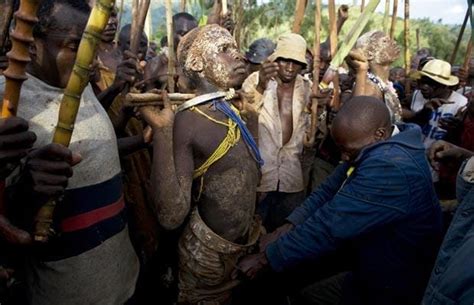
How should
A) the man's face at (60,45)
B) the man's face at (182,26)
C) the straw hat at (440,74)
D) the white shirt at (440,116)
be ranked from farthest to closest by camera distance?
the man's face at (182,26), the straw hat at (440,74), the white shirt at (440,116), the man's face at (60,45)

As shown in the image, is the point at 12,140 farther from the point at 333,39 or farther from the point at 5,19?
the point at 333,39

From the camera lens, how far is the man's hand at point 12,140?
41.9 inches

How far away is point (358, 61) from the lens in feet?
11.6

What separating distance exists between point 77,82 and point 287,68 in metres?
2.91

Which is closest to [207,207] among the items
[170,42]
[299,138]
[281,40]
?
[170,42]

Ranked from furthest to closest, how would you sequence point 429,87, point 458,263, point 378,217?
point 429,87 → point 378,217 → point 458,263

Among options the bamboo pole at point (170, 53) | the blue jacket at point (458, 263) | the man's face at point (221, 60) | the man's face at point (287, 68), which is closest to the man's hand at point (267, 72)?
the man's face at point (287, 68)

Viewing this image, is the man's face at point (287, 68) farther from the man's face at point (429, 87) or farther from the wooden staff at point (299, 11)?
the man's face at point (429, 87)

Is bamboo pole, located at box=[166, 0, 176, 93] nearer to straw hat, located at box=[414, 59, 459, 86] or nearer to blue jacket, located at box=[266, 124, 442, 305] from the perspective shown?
blue jacket, located at box=[266, 124, 442, 305]


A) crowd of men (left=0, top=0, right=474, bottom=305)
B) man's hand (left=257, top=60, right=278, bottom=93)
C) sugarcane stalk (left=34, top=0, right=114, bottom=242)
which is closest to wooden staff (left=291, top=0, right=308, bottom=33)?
man's hand (left=257, top=60, right=278, bottom=93)

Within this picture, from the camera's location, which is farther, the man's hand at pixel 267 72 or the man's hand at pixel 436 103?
the man's hand at pixel 436 103

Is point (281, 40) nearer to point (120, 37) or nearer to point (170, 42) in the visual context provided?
point (170, 42)

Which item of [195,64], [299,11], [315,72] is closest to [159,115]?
[195,64]

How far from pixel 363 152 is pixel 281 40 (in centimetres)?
211
